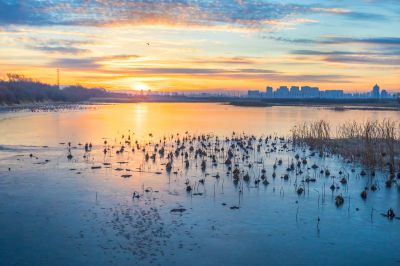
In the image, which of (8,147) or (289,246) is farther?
(8,147)

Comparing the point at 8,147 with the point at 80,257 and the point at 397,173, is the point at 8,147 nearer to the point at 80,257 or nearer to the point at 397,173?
the point at 80,257

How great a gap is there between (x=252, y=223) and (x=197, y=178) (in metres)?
6.01

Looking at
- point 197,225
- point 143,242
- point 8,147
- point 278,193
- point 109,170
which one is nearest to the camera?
point 143,242

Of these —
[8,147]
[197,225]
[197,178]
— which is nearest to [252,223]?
[197,225]

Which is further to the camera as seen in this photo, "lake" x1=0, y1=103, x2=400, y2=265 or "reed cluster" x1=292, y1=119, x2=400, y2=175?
"reed cluster" x1=292, y1=119, x2=400, y2=175

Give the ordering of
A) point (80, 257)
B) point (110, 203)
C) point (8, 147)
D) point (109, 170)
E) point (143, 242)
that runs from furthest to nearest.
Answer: point (8, 147) → point (109, 170) → point (110, 203) → point (143, 242) → point (80, 257)

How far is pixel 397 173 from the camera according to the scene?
18.5 metres

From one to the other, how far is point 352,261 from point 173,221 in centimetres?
470

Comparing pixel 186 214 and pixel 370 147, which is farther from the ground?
pixel 370 147

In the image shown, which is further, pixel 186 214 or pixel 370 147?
pixel 370 147

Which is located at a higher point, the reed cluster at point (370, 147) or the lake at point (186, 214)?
the reed cluster at point (370, 147)

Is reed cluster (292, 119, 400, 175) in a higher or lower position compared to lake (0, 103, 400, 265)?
higher

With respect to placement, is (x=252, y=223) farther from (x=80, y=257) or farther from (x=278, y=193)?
(x=80, y=257)

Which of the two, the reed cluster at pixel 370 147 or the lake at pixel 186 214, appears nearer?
the lake at pixel 186 214
